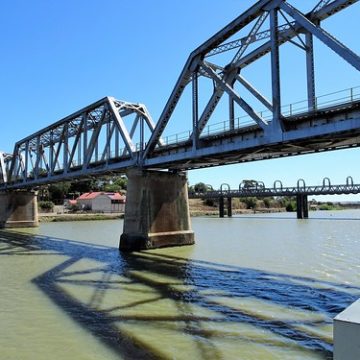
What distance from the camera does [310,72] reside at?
2080cm

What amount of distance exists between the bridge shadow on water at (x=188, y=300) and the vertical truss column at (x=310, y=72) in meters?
8.27

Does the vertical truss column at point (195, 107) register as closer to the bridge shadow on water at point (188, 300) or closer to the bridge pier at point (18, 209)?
the bridge shadow on water at point (188, 300)

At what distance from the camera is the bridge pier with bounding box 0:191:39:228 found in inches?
2694

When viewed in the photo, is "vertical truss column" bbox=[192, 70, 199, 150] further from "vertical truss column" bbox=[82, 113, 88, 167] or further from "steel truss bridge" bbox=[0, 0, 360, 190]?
"vertical truss column" bbox=[82, 113, 88, 167]

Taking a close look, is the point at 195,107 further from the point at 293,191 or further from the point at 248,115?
the point at 293,191

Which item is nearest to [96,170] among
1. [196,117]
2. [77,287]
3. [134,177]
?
[134,177]

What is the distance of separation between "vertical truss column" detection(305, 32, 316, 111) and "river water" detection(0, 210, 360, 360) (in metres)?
8.27

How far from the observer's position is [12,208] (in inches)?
2758

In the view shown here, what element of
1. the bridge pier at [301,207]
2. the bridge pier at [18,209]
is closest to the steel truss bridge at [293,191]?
the bridge pier at [301,207]

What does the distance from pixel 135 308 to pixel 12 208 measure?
61.1 meters

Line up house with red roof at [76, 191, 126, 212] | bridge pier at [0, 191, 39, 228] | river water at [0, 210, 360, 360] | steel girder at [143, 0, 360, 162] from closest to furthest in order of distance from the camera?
river water at [0, 210, 360, 360] → steel girder at [143, 0, 360, 162] → bridge pier at [0, 191, 39, 228] → house with red roof at [76, 191, 126, 212]

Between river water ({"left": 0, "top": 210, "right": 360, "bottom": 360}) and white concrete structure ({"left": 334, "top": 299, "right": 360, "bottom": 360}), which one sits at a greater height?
white concrete structure ({"left": 334, "top": 299, "right": 360, "bottom": 360})

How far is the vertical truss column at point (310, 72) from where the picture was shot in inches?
779

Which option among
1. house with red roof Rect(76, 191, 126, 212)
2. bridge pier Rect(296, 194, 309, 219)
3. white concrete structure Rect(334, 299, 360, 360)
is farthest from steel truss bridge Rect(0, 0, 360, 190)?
house with red roof Rect(76, 191, 126, 212)
